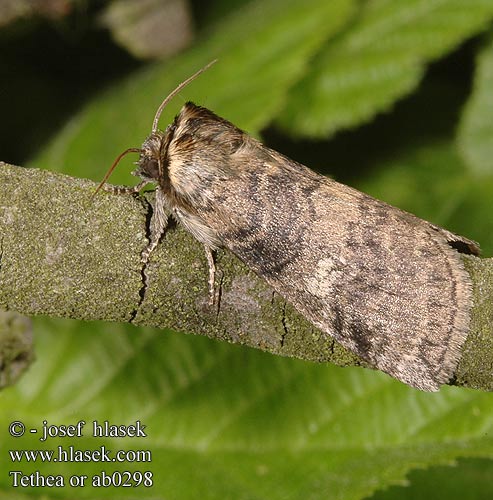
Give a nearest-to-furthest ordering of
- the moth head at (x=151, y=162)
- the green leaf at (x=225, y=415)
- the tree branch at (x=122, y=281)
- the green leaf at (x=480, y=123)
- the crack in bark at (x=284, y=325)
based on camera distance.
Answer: the tree branch at (x=122, y=281) → the crack in bark at (x=284, y=325) → the moth head at (x=151, y=162) → the green leaf at (x=225, y=415) → the green leaf at (x=480, y=123)

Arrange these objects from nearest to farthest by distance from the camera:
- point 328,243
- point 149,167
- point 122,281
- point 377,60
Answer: point 122,281, point 328,243, point 149,167, point 377,60

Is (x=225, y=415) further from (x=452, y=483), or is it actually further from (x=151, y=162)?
(x=151, y=162)

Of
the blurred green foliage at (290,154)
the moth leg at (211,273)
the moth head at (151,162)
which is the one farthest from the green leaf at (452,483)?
the moth head at (151,162)

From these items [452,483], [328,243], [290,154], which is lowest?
[452,483]

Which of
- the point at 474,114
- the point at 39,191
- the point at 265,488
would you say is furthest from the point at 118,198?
the point at 474,114

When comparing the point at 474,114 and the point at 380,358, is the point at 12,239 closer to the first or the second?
the point at 380,358

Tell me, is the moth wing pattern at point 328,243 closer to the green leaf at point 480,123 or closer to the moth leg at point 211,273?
the moth leg at point 211,273

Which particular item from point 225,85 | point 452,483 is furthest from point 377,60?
point 452,483
